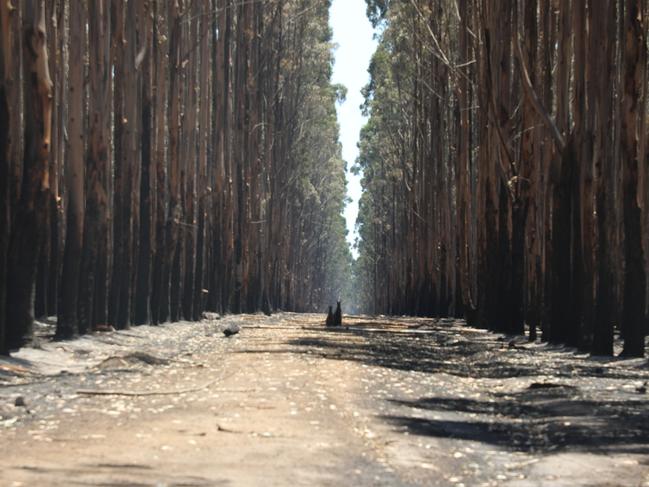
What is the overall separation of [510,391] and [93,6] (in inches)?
498

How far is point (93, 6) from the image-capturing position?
23.6 meters

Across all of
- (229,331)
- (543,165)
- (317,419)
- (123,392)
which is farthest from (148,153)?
(317,419)

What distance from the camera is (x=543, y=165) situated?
1324 inches

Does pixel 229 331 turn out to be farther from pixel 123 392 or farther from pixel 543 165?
pixel 123 392

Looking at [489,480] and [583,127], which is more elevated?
[583,127]

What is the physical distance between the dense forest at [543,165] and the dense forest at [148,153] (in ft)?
22.3

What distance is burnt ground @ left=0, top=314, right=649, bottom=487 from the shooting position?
776cm

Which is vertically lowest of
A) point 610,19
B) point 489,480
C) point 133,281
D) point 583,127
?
point 489,480

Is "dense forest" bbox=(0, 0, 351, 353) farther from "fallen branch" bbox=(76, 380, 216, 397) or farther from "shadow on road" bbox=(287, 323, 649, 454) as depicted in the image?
"shadow on road" bbox=(287, 323, 649, 454)

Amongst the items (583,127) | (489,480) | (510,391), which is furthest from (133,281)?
(489,480)

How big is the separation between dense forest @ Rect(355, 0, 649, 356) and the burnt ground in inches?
75.7

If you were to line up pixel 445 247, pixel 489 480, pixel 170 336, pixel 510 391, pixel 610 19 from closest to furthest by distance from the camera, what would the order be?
pixel 489 480 < pixel 510 391 < pixel 610 19 < pixel 170 336 < pixel 445 247

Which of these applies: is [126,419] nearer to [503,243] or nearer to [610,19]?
[610,19]

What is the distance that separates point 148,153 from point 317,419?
67.2 ft
